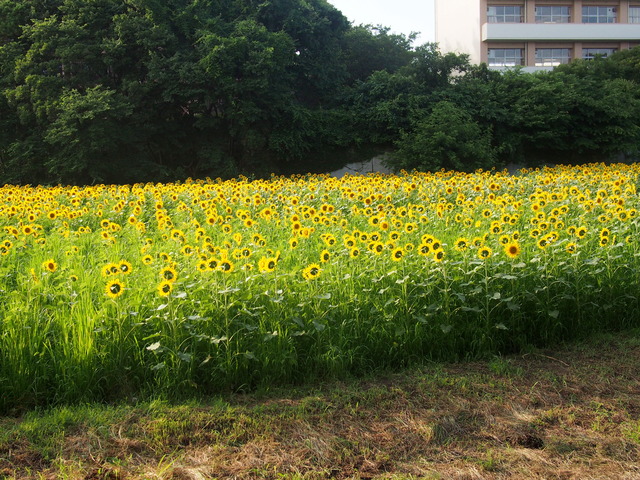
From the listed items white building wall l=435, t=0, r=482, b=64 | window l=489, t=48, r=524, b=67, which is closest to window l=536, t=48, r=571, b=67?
window l=489, t=48, r=524, b=67

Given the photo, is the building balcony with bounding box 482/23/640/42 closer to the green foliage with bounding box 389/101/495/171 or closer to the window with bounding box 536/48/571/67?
the window with bounding box 536/48/571/67

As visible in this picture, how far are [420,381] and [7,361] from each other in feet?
7.19

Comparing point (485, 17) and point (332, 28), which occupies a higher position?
point (485, 17)

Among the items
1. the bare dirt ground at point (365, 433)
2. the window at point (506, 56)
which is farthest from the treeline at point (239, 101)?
the window at point (506, 56)

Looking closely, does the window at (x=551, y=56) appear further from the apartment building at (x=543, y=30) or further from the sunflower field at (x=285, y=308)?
the sunflower field at (x=285, y=308)

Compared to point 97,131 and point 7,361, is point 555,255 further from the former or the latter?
point 97,131

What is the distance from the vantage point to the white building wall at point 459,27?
34344 mm

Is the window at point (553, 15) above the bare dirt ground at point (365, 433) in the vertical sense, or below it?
above

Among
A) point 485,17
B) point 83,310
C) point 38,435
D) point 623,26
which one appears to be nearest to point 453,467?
point 38,435

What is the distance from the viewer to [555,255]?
14.3 feet

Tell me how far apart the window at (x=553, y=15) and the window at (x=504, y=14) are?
49.2 inches

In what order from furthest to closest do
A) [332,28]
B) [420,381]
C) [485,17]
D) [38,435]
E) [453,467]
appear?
[485,17], [332,28], [420,381], [38,435], [453,467]

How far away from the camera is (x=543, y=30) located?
34250 millimetres

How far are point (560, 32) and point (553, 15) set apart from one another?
1650 mm
